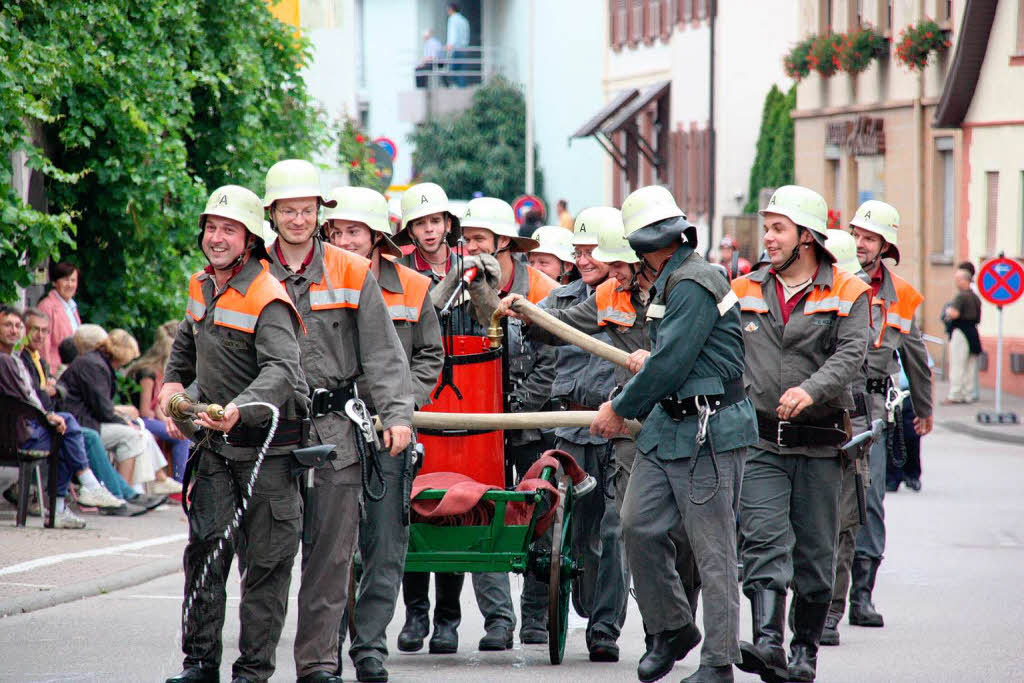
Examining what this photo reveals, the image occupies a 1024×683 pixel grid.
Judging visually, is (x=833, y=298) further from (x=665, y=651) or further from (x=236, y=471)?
(x=236, y=471)

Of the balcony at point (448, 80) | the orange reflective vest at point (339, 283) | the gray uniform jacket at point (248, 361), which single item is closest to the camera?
the gray uniform jacket at point (248, 361)

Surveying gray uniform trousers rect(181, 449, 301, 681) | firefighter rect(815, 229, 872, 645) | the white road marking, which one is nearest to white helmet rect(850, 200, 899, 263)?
firefighter rect(815, 229, 872, 645)

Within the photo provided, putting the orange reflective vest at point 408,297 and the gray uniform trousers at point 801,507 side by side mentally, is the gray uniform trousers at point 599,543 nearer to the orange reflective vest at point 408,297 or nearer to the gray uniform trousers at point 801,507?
the gray uniform trousers at point 801,507

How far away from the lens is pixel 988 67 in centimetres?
3041

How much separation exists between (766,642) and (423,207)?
9.02 ft

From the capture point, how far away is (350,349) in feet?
25.1

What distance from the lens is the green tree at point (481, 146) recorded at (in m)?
56.6

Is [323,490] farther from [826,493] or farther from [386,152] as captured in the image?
[386,152]

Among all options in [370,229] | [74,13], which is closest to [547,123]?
[74,13]

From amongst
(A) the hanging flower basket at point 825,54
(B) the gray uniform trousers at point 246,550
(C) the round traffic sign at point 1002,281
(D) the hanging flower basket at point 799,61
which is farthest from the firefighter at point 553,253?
(D) the hanging flower basket at point 799,61

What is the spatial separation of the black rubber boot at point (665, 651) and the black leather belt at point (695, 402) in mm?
845

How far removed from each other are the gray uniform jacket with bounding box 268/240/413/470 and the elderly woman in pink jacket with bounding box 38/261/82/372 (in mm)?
8107

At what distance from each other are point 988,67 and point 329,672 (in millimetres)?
25124

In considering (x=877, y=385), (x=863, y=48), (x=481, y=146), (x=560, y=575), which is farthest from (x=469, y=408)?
(x=481, y=146)
